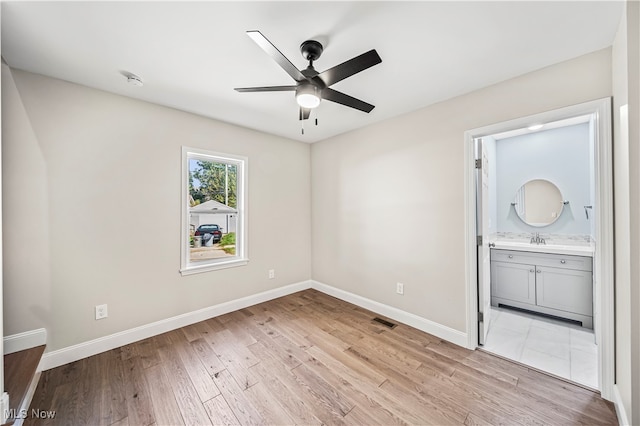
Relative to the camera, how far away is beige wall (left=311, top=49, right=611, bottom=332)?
2097mm

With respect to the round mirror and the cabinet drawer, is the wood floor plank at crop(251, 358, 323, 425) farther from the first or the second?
the round mirror

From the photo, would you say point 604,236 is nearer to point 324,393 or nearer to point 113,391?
point 324,393

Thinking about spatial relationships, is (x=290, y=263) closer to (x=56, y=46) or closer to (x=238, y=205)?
(x=238, y=205)

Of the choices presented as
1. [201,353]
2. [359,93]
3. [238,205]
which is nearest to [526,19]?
[359,93]

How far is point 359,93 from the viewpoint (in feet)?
8.27

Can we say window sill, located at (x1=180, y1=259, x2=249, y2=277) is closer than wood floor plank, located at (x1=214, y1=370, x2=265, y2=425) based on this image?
No

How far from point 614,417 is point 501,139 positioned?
343cm

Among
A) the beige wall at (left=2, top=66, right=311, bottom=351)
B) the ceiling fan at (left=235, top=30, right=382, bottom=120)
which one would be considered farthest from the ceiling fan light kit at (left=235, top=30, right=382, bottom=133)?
the beige wall at (left=2, top=66, right=311, bottom=351)

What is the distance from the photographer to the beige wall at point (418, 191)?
6.88 feet

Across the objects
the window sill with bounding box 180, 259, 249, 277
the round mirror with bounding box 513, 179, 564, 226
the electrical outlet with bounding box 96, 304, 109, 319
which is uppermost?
the round mirror with bounding box 513, 179, 564, 226

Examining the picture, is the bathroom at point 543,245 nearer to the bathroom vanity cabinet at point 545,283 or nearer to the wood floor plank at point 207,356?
the bathroom vanity cabinet at point 545,283

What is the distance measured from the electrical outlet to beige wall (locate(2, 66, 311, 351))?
0.05 meters

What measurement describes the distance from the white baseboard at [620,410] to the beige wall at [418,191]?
38.9 inches

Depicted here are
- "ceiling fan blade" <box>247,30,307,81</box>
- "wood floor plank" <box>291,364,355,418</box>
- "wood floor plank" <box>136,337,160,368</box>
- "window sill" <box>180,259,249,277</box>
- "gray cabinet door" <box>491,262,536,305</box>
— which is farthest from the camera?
"gray cabinet door" <box>491,262,536,305</box>
